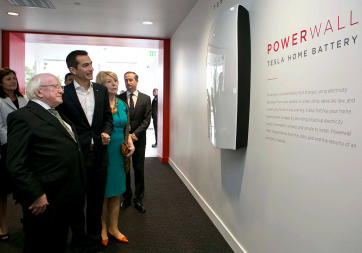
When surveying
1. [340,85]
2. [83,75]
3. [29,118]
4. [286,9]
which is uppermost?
[286,9]

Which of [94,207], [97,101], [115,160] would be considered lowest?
[94,207]

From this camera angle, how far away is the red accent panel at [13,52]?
5.55 metres

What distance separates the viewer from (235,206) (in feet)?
8.00

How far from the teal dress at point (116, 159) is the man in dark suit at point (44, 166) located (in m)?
0.61

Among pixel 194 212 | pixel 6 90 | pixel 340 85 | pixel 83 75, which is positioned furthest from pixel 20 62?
pixel 340 85

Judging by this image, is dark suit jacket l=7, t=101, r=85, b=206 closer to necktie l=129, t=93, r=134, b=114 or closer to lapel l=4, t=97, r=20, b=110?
Result: lapel l=4, t=97, r=20, b=110

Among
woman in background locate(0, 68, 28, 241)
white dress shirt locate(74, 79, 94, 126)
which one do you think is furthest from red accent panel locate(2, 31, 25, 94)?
white dress shirt locate(74, 79, 94, 126)

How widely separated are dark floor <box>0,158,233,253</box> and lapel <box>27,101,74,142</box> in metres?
1.35

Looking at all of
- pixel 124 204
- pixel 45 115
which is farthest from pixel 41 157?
pixel 124 204

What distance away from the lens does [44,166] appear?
1615 millimetres

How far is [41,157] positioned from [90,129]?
23.4 inches

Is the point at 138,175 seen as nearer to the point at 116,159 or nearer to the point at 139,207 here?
the point at 139,207

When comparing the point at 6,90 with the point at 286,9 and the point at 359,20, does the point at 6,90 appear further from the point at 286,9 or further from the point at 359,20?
the point at 359,20

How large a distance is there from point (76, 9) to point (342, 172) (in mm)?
4504
